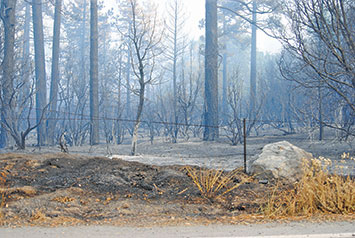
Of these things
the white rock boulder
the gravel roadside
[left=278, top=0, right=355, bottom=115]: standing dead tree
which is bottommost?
the gravel roadside

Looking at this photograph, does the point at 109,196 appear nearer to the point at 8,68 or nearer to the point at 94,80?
the point at 8,68

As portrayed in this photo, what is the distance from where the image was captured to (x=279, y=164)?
6906mm

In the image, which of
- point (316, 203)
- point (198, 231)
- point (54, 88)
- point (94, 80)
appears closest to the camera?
point (198, 231)

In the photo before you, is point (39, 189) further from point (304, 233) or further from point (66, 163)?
point (304, 233)

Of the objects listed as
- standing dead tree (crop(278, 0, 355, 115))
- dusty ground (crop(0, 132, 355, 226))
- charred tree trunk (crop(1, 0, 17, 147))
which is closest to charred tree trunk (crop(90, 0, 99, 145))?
charred tree trunk (crop(1, 0, 17, 147))

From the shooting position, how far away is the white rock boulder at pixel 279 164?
6.82 m

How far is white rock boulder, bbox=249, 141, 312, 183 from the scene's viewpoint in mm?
6820

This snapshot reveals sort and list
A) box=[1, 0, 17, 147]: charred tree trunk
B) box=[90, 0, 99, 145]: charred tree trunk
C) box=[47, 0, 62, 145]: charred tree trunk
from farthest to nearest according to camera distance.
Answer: box=[90, 0, 99, 145]: charred tree trunk
box=[47, 0, 62, 145]: charred tree trunk
box=[1, 0, 17, 147]: charred tree trunk

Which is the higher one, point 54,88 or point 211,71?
point 211,71

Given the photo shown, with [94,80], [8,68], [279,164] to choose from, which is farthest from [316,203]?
[94,80]

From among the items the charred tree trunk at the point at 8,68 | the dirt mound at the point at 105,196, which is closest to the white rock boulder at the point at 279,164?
the dirt mound at the point at 105,196

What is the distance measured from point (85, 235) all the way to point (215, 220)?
5.33ft

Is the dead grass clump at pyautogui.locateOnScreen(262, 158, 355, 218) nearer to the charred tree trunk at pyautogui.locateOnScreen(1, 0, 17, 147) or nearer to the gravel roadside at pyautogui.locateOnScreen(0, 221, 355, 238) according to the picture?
the gravel roadside at pyautogui.locateOnScreen(0, 221, 355, 238)

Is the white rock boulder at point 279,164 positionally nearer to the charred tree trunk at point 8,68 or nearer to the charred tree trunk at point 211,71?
the charred tree trunk at point 8,68
